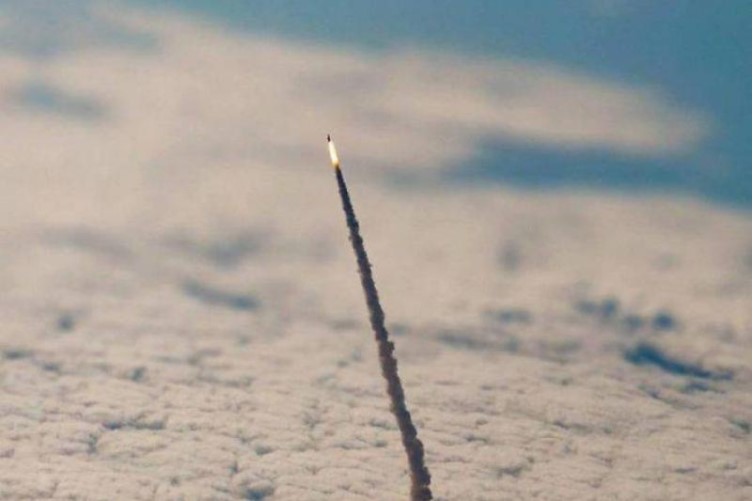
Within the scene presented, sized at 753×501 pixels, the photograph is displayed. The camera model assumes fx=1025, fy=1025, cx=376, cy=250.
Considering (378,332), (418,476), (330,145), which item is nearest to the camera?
A: (330,145)

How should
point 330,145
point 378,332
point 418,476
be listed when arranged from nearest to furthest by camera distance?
point 330,145 < point 378,332 < point 418,476

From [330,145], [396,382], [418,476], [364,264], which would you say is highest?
[330,145]

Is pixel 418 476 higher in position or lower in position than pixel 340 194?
lower

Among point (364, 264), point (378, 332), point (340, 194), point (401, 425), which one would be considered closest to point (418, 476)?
point (401, 425)

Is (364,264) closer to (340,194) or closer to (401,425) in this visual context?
(340,194)
